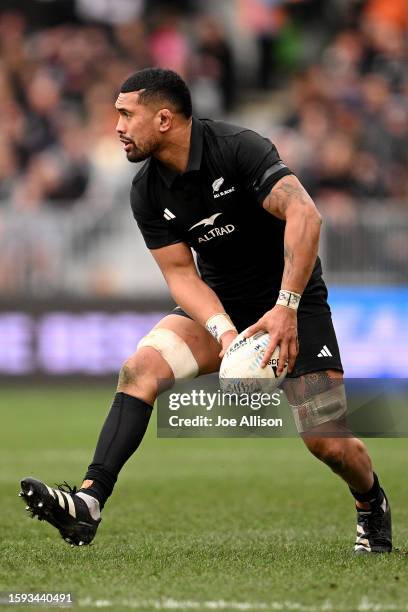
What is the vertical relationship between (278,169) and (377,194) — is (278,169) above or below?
above

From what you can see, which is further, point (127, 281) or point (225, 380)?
point (127, 281)

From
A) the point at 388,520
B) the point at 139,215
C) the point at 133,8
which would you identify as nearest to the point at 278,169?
the point at 139,215

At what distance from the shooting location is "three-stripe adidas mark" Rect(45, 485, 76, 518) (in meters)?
5.51

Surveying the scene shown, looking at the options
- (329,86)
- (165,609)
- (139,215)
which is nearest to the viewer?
(165,609)

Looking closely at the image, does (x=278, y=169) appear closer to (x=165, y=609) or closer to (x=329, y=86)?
(x=165, y=609)

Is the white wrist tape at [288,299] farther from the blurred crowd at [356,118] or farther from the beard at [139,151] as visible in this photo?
the blurred crowd at [356,118]

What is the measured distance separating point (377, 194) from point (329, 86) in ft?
7.83

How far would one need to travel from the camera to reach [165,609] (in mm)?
4504

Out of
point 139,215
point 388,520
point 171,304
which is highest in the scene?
point 139,215

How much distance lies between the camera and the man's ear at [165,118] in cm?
582

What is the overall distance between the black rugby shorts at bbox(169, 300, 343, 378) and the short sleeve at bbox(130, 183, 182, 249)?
508 millimetres

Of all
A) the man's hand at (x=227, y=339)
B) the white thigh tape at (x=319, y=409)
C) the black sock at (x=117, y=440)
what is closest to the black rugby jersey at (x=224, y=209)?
the man's hand at (x=227, y=339)

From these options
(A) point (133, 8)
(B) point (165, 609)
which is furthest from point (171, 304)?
Result: (B) point (165, 609)

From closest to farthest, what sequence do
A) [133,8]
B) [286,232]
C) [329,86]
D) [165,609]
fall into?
1. [165,609]
2. [286,232]
3. [329,86]
4. [133,8]
